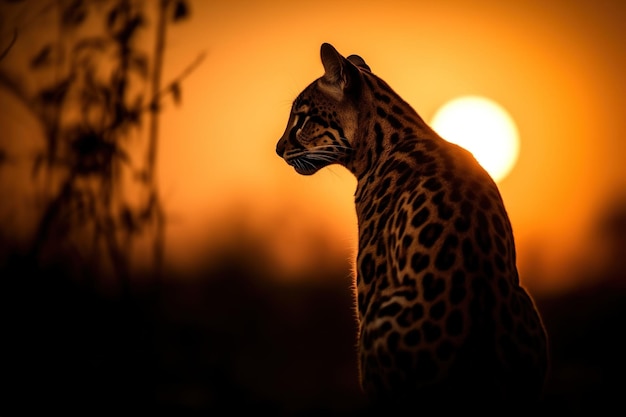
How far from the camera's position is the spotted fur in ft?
16.8

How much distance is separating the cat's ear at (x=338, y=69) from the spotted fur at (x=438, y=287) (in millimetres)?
46

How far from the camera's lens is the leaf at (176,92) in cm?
679

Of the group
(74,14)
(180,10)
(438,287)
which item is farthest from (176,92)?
(438,287)

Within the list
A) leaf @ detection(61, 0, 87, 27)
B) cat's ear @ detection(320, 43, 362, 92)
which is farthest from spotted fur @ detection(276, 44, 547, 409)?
leaf @ detection(61, 0, 87, 27)

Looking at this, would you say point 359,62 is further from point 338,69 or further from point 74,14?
point 74,14

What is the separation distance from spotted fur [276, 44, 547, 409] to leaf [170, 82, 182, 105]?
1.10 m

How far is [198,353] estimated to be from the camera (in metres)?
7.84

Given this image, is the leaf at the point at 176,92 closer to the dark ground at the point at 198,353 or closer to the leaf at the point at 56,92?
the leaf at the point at 56,92

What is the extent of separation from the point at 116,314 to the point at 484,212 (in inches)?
116

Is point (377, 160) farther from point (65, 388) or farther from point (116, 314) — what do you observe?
point (65, 388)

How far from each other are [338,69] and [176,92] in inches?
45.3

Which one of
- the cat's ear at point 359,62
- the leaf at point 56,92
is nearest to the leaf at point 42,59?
the leaf at point 56,92

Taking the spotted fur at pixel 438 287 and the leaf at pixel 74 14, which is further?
the leaf at pixel 74 14

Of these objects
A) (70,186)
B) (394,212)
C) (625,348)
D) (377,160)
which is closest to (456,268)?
(394,212)
